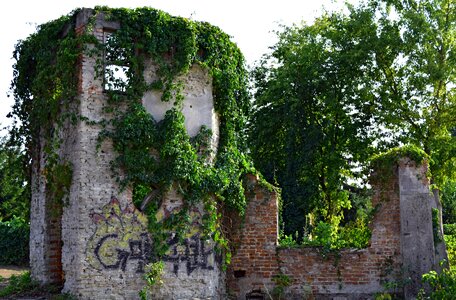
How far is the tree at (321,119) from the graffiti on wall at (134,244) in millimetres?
9888

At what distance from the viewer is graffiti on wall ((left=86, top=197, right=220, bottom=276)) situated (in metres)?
12.8

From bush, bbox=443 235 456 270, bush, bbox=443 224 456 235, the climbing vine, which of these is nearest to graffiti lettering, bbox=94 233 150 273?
the climbing vine

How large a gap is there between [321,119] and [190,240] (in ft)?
40.9

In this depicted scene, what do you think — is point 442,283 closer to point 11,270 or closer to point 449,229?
point 11,270

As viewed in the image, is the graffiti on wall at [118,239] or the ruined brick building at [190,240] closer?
the graffiti on wall at [118,239]

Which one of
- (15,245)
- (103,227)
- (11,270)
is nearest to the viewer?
(103,227)

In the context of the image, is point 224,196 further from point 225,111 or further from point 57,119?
point 57,119

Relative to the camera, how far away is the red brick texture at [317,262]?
48.0 ft

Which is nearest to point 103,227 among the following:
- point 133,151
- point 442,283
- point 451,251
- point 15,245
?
point 133,151

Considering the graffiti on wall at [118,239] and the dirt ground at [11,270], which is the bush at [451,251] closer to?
the graffiti on wall at [118,239]

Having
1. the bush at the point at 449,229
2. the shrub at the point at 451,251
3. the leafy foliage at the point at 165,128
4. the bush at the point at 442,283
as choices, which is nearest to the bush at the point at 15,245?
the leafy foliage at the point at 165,128

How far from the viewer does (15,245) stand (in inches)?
1067

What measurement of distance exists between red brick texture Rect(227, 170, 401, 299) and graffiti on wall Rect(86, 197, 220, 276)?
137 cm

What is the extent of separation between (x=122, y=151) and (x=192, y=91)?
7.03 ft
